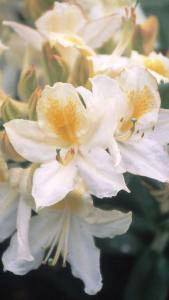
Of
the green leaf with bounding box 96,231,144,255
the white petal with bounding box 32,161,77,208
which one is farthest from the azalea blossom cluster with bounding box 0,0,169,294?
the green leaf with bounding box 96,231,144,255

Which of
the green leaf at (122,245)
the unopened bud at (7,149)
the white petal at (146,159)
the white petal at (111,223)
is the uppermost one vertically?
the unopened bud at (7,149)

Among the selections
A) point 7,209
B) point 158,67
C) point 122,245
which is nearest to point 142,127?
point 158,67

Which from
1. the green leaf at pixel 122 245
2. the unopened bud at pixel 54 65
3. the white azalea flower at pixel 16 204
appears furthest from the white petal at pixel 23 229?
the green leaf at pixel 122 245

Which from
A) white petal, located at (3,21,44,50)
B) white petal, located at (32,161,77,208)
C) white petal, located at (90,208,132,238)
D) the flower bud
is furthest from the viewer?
the flower bud

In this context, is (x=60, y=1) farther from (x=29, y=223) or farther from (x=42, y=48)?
(x=29, y=223)

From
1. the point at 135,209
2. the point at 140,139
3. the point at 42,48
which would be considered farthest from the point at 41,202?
the point at 135,209

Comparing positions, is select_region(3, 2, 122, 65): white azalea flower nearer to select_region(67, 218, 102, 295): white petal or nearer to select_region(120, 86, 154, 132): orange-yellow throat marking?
select_region(120, 86, 154, 132): orange-yellow throat marking

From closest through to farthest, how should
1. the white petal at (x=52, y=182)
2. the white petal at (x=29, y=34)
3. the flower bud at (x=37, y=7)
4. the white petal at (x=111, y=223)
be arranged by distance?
1. the white petal at (x=52, y=182)
2. the white petal at (x=111, y=223)
3. the white petal at (x=29, y=34)
4. the flower bud at (x=37, y=7)

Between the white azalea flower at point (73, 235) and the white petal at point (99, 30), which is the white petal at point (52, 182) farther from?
the white petal at point (99, 30)
